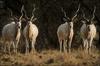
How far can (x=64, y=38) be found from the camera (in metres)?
22.2

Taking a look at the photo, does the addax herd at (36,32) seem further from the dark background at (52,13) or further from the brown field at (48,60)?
the dark background at (52,13)

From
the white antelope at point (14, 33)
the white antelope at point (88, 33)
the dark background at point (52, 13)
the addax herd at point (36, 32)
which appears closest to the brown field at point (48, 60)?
the white antelope at point (14, 33)

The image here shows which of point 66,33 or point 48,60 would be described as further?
point 66,33

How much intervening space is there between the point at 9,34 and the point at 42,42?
4.48m

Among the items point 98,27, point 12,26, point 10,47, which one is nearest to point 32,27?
point 12,26

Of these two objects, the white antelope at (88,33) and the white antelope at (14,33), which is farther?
the white antelope at (88,33)

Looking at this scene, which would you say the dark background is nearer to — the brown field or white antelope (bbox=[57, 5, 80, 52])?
white antelope (bbox=[57, 5, 80, 52])

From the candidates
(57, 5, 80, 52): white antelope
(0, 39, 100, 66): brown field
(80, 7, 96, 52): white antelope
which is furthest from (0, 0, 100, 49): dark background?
(0, 39, 100, 66): brown field

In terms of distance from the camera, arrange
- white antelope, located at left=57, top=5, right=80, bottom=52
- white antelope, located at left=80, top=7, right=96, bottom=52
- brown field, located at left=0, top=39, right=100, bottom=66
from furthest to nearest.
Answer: white antelope, located at left=80, top=7, right=96, bottom=52 → white antelope, located at left=57, top=5, right=80, bottom=52 → brown field, located at left=0, top=39, right=100, bottom=66

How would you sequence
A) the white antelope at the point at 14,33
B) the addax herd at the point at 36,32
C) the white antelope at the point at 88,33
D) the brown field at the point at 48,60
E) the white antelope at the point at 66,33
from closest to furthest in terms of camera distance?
the brown field at the point at 48,60 < the white antelope at the point at 14,33 < the addax herd at the point at 36,32 < the white antelope at the point at 66,33 < the white antelope at the point at 88,33

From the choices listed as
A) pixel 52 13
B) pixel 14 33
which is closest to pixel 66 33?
pixel 14 33

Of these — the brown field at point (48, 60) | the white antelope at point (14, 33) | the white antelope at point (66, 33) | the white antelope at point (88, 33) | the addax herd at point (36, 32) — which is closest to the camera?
the brown field at point (48, 60)

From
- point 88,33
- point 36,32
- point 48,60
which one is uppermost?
point 36,32

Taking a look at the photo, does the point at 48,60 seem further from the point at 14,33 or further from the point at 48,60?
the point at 14,33
